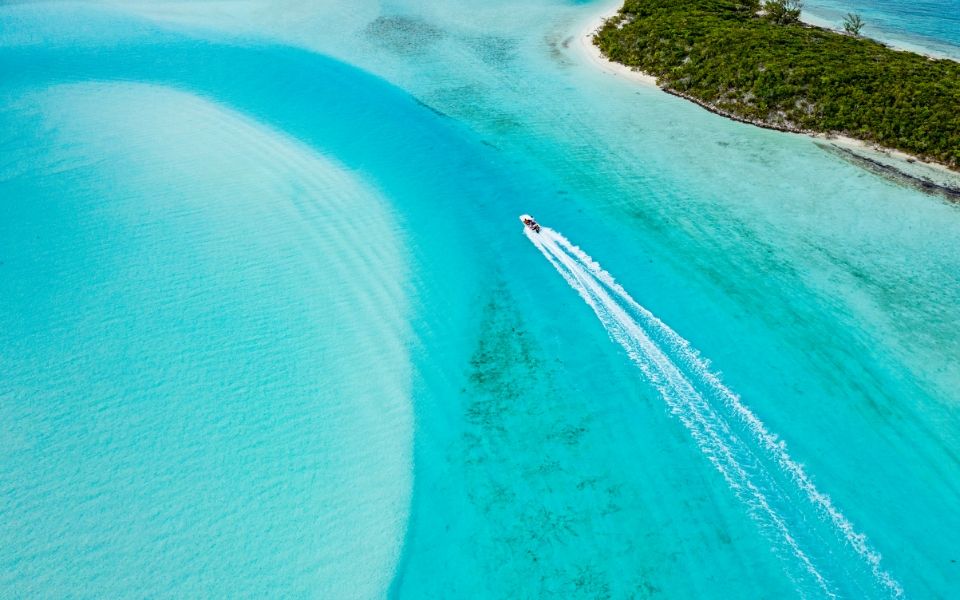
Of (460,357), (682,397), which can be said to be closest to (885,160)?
(682,397)

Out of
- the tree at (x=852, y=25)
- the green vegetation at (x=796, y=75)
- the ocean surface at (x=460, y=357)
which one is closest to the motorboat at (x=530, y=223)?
the ocean surface at (x=460, y=357)

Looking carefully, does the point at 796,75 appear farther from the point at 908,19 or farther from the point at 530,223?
the point at 908,19

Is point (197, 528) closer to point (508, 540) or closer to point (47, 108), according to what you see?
point (508, 540)

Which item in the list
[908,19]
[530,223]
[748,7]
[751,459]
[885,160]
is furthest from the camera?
[908,19]

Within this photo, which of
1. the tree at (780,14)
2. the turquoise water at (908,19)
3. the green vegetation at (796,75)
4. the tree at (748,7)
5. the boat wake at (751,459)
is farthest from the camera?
the tree at (748,7)

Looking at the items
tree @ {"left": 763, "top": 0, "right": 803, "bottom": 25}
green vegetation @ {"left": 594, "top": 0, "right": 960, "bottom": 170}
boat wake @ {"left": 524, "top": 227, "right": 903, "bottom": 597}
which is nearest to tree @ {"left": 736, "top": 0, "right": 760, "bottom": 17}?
green vegetation @ {"left": 594, "top": 0, "right": 960, "bottom": 170}

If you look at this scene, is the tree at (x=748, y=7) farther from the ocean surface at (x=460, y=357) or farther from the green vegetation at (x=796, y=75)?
the ocean surface at (x=460, y=357)

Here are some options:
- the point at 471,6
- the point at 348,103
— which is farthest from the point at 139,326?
the point at 471,6
